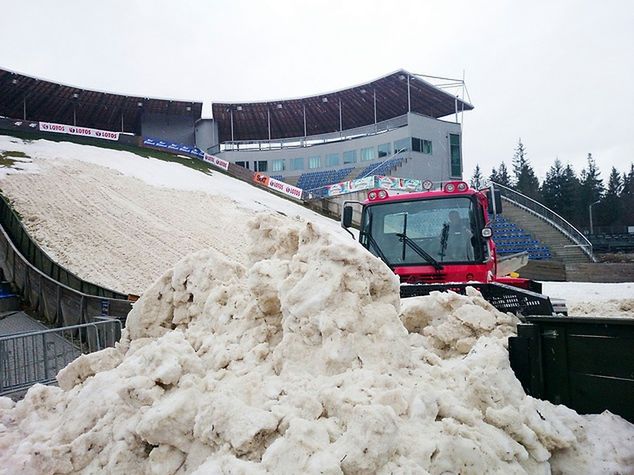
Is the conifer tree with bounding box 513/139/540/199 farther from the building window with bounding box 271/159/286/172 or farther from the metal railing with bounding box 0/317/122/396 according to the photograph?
the metal railing with bounding box 0/317/122/396

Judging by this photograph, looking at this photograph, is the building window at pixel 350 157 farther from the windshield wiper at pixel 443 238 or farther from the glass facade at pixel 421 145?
the windshield wiper at pixel 443 238

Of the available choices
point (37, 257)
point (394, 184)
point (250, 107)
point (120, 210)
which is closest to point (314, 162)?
point (250, 107)

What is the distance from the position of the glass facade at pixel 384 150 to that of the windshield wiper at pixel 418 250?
3552 centimetres

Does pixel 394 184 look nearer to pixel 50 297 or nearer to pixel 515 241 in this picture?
pixel 515 241

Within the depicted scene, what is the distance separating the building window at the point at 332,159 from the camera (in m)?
43.7

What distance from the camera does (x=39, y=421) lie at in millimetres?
3805

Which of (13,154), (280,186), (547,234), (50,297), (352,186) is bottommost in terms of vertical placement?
(50,297)

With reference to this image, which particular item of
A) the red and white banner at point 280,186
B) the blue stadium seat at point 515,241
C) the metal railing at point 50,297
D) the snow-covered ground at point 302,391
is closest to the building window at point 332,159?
the red and white banner at point 280,186

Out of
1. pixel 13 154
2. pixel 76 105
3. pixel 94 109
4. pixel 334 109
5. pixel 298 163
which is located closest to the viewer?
pixel 13 154

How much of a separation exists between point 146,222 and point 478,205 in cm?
1441

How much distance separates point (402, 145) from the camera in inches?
1564

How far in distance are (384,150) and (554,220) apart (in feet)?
52.9

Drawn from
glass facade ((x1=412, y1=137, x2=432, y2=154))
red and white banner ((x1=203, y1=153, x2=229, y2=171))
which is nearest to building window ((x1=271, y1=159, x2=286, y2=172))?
red and white banner ((x1=203, y1=153, x2=229, y2=171))

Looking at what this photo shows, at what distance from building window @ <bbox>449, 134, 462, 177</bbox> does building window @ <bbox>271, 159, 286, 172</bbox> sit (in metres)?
16.6
